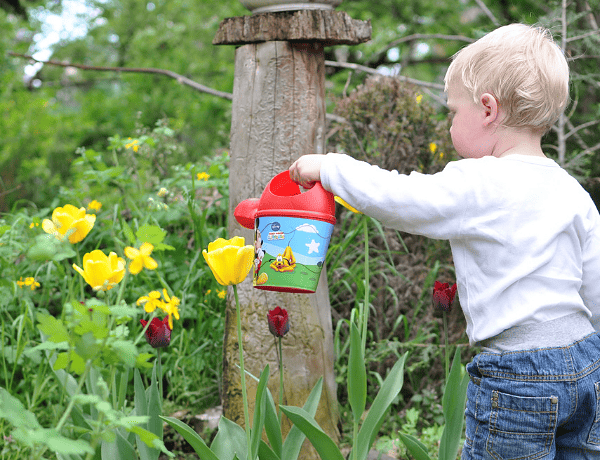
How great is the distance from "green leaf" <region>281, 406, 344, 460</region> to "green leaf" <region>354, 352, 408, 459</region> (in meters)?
0.06

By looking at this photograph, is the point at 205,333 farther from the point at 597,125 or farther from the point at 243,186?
the point at 597,125

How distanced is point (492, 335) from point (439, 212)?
0.97 ft

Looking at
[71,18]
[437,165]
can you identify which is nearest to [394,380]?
[437,165]

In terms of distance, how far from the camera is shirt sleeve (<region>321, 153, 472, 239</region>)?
1230 mm

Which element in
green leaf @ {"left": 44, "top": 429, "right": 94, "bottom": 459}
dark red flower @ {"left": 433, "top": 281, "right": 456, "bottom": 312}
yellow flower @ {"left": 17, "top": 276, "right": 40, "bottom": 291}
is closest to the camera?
green leaf @ {"left": 44, "top": 429, "right": 94, "bottom": 459}

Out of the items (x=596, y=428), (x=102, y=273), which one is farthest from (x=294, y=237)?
(x=596, y=428)

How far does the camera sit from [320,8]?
2.10m

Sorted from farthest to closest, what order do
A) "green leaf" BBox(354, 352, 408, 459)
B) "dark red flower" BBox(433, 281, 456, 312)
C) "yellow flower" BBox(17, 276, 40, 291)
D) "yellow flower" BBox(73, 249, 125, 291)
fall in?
"yellow flower" BBox(17, 276, 40, 291)
"dark red flower" BBox(433, 281, 456, 312)
"green leaf" BBox(354, 352, 408, 459)
"yellow flower" BBox(73, 249, 125, 291)

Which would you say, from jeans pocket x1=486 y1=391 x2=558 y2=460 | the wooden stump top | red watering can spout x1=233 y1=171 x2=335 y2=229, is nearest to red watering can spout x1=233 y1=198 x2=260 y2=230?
red watering can spout x1=233 y1=171 x2=335 y2=229

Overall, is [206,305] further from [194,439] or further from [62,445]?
[62,445]

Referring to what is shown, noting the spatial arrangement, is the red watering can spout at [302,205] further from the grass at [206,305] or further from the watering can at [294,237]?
the grass at [206,305]

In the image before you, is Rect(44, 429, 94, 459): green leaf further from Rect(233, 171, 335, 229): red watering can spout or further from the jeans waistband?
the jeans waistband

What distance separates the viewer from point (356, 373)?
4.53 ft

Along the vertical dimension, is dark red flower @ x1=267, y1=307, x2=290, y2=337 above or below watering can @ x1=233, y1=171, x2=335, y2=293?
below
